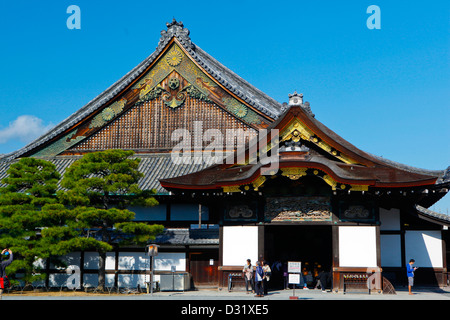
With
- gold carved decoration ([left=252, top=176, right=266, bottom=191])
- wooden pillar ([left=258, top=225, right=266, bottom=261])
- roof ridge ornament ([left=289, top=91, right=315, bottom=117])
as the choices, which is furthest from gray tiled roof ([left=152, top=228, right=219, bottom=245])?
roof ridge ornament ([left=289, top=91, right=315, bottom=117])

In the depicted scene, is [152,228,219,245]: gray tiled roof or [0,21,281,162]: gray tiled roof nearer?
[152,228,219,245]: gray tiled roof

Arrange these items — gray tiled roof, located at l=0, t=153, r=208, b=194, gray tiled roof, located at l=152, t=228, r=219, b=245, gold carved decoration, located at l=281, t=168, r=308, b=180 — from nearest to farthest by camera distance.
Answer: gold carved decoration, located at l=281, t=168, r=308, b=180 → gray tiled roof, located at l=152, t=228, r=219, b=245 → gray tiled roof, located at l=0, t=153, r=208, b=194

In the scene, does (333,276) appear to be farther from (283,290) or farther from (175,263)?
(175,263)

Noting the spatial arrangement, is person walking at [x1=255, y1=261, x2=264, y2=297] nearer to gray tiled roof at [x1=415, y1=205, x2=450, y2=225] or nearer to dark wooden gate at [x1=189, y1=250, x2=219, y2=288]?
dark wooden gate at [x1=189, y1=250, x2=219, y2=288]

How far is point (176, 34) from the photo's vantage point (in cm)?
3656

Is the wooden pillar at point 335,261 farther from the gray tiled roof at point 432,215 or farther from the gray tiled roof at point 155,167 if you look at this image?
the gray tiled roof at point 155,167

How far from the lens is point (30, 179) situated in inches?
1072

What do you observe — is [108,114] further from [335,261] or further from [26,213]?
[335,261]

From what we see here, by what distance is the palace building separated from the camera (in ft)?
77.5

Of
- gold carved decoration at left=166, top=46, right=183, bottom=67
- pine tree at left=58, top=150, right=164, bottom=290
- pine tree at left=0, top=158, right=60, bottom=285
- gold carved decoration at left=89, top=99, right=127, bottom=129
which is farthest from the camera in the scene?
gold carved decoration at left=166, top=46, right=183, bottom=67

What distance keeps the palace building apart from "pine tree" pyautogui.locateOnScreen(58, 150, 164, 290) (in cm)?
229

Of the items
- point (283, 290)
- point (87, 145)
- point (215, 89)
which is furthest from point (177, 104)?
point (283, 290)

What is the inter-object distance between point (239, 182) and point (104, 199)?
707 cm

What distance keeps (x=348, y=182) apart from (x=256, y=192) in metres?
4.12
